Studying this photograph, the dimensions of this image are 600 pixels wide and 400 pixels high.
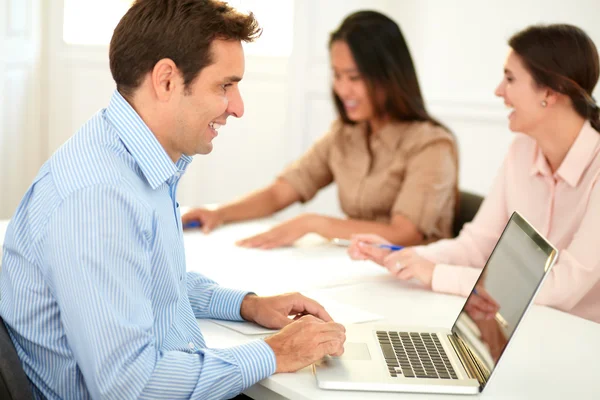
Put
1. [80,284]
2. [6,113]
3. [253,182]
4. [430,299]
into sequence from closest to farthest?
[80,284], [430,299], [6,113], [253,182]

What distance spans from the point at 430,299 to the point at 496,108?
2.34m

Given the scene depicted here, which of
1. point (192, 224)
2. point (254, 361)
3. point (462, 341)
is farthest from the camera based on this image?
point (192, 224)

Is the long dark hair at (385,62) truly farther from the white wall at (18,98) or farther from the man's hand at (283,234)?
the white wall at (18,98)

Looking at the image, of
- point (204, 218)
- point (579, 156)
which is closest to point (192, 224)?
point (204, 218)

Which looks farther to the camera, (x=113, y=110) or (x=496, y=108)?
(x=496, y=108)

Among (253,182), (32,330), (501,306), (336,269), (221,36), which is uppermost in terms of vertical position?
(221,36)

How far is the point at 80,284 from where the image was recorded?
1.19m

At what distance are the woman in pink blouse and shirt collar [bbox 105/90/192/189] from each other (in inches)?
33.3

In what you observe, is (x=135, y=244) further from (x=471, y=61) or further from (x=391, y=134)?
(x=471, y=61)

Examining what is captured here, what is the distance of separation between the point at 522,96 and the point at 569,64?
15 cm

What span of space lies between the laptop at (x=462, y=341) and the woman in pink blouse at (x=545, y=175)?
38 centimetres

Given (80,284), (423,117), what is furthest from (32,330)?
(423,117)

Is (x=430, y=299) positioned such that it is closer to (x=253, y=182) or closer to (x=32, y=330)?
(x=32, y=330)

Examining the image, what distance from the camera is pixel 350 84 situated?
287cm
